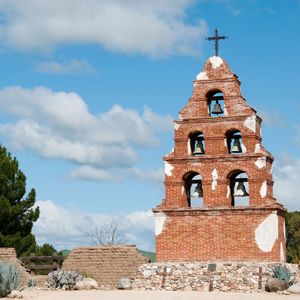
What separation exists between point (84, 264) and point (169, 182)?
16.6ft

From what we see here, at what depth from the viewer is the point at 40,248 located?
49156 millimetres

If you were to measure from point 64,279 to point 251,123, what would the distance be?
9.32 m

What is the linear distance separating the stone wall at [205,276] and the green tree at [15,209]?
16.0 metres

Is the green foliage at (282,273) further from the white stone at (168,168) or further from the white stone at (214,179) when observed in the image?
the white stone at (168,168)

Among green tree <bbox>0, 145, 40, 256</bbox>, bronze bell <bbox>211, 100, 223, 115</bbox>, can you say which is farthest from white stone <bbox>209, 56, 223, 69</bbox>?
green tree <bbox>0, 145, 40, 256</bbox>

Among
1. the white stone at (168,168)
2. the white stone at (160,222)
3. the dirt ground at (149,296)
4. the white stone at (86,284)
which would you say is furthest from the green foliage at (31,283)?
the white stone at (168,168)

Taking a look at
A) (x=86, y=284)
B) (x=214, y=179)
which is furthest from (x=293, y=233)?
(x=86, y=284)

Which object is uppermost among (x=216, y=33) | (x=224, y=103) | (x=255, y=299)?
(x=216, y=33)

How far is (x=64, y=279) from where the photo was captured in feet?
102

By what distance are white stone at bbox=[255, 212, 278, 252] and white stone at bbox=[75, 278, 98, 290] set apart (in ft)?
20.9

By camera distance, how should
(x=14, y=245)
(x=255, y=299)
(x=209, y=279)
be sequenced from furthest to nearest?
(x=14, y=245), (x=209, y=279), (x=255, y=299)

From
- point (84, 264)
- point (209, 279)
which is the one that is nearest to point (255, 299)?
point (209, 279)

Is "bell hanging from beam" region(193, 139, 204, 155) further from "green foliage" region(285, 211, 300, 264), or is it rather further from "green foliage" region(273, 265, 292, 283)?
"green foliage" region(285, 211, 300, 264)

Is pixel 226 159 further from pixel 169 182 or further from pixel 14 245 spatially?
pixel 14 245
